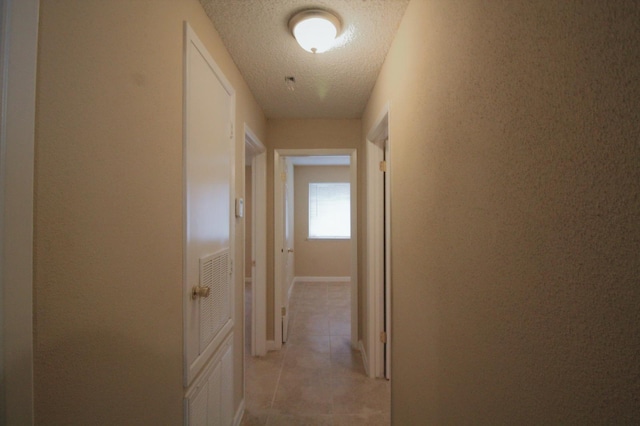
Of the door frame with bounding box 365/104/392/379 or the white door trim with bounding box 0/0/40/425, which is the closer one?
the white door trim with bounding box 0/0/40/425

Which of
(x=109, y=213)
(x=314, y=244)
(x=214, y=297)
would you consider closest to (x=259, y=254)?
(x=214, y=297)

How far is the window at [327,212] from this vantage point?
562 centimetres

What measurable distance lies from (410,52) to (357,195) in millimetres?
1638

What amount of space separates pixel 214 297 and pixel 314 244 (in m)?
4.28

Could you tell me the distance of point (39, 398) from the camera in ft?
1.75

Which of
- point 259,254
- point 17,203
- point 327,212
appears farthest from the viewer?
point 327,212

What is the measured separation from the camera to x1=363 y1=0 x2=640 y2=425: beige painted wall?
388mm

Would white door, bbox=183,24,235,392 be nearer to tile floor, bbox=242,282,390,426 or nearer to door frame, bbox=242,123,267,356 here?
tile floor, bbox=242,282,390,426

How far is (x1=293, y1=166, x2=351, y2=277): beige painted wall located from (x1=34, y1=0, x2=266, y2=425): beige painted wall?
14.9 feet

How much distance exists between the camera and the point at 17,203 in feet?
1.60

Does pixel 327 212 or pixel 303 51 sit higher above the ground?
pixel 303 51

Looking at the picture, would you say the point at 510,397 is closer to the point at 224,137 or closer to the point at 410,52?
the point at 410,52

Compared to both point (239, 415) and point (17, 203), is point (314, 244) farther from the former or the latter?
point (17, 203)

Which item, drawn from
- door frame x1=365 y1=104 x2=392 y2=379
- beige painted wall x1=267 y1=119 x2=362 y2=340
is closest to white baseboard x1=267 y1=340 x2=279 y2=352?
beige painted wall x1=267 y1=119 x2=362 y2=340
